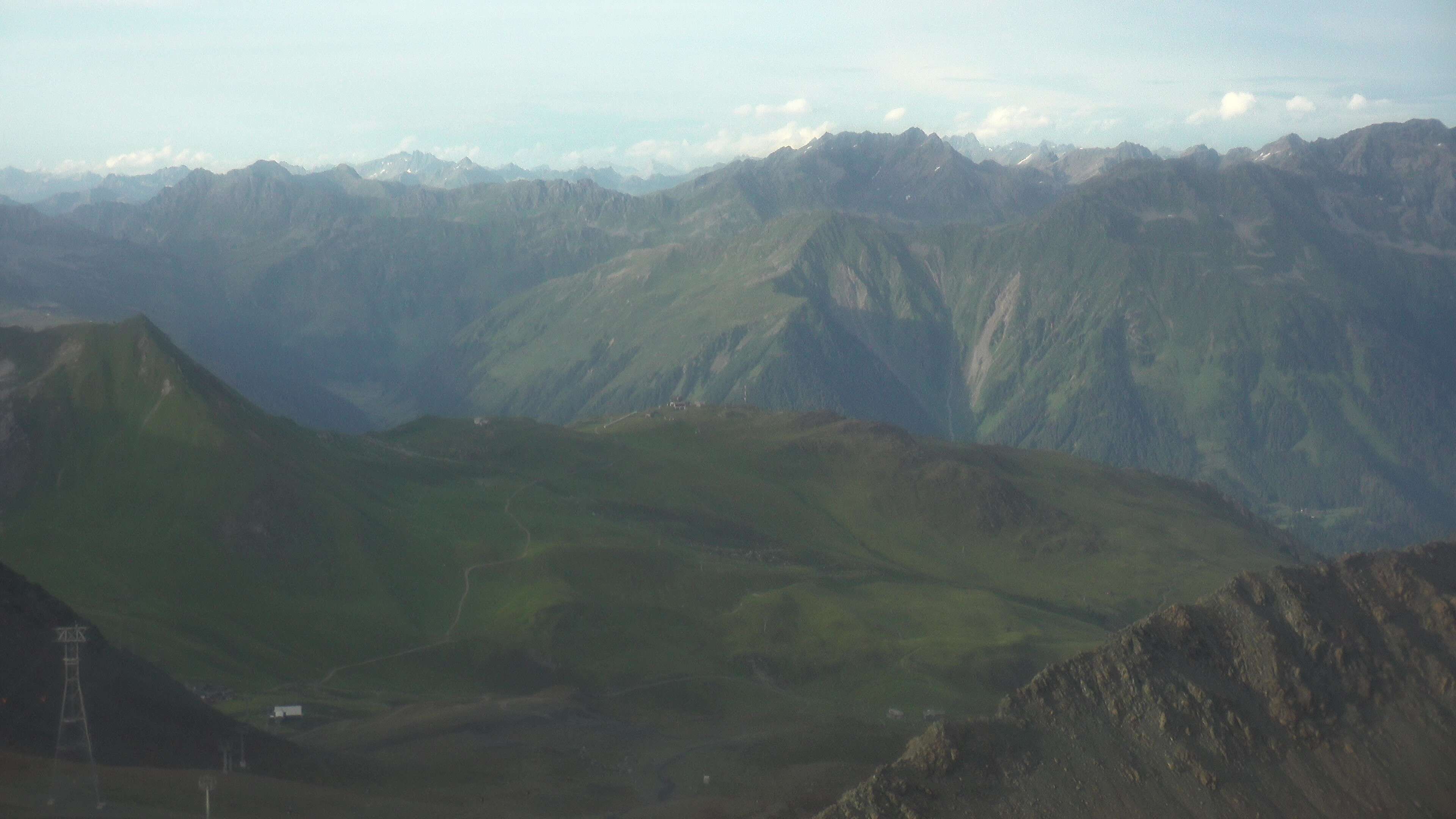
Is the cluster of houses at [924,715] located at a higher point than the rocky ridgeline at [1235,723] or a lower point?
lower

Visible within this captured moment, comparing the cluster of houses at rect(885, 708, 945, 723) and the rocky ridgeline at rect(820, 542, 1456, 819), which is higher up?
the rocky ridgeline at rect(820, 542, 1456, 819)

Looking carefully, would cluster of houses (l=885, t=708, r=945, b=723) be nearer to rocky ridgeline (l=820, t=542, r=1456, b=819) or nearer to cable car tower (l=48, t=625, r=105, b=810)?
rocky ridgeline (l=820, t=542, r=1456, b=819)

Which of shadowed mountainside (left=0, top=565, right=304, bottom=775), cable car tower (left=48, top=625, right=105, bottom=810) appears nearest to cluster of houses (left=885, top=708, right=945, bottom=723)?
shadowed mountainside (left=0, top=565, right=304, bottom=775)

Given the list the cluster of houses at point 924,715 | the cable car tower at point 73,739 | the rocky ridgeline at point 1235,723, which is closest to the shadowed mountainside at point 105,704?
the cable car tower at point 73,739

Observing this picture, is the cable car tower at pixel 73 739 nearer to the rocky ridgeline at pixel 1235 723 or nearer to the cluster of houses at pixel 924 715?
the rocky ridgeline at pixel 1235 723

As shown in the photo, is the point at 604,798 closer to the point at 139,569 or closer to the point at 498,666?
the point at 498,666

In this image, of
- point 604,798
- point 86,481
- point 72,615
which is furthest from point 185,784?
point 86,481

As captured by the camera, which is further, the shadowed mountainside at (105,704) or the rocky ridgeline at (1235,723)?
the shadowed mountainside at (105,704)

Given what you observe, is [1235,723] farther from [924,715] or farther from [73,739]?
[73,739]

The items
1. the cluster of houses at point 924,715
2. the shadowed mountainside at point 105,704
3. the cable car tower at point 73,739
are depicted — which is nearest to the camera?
the cable car tower at point 73,739
